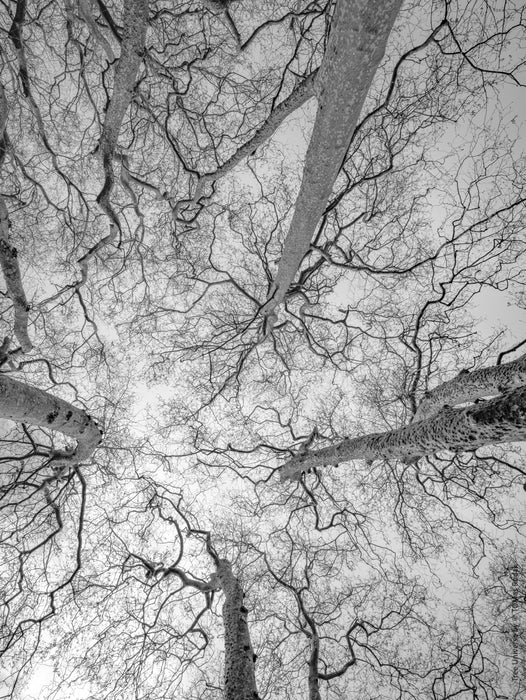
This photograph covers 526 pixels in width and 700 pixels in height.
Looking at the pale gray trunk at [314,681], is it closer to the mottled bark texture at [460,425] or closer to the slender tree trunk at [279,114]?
the mottled bark texture at [460,425]

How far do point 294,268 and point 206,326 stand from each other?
10.5ft

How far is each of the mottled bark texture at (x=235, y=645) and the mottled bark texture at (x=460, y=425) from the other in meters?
2.13

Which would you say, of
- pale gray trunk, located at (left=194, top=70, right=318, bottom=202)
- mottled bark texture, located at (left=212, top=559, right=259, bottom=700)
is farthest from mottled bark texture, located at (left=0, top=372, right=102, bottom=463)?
pale gray trunk, located at (left=194, top=70, right=318, bottom=202)

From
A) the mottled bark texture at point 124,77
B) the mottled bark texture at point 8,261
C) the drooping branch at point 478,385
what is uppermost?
the mottled bark texture at point 124,77

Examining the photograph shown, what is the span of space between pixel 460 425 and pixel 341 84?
2571 millimetres

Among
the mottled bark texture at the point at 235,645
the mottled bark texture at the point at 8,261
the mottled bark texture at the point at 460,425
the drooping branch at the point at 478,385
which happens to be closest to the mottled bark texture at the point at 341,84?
the mottled bark texture at the point at 460,425

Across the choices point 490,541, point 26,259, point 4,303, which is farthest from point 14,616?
point 490,541

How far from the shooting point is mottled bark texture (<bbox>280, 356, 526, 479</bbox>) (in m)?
2.30

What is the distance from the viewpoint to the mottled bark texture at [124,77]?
3379 mm

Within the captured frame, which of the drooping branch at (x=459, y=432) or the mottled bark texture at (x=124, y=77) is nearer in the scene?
the drooping branch at (x=459, y=432)

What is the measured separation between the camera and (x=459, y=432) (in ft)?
8.93

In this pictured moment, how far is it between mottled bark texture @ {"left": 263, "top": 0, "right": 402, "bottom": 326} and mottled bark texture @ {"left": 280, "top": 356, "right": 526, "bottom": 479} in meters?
2.30

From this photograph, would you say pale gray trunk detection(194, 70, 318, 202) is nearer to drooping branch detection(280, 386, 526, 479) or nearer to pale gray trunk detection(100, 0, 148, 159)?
pale gray trunk detection(100, 0, 148, 159)

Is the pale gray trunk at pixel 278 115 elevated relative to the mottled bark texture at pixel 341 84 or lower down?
elevated
